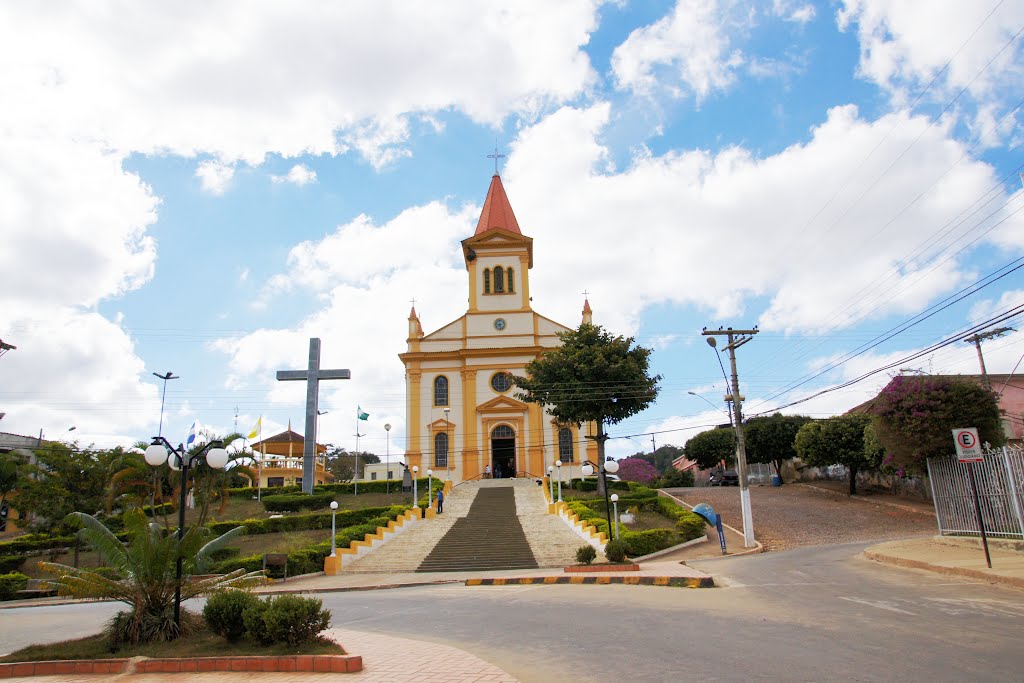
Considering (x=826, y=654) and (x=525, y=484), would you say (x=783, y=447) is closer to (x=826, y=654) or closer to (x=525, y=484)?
(x=525, y=484)

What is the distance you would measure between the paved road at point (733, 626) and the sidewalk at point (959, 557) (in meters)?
0.42

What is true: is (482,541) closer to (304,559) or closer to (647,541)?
(304,559)

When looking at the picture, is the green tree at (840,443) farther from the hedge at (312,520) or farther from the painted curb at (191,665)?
the painted curb at (191,665)

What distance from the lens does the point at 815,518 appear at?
2583 cm

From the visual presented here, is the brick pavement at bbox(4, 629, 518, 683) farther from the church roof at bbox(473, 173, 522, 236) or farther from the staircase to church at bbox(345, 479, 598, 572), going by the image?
the church roof at bbox(473, 173, 522, 236)

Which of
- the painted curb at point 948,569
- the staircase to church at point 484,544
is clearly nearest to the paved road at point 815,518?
the painted curb at point 948,569

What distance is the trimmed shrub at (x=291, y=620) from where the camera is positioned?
740 cm

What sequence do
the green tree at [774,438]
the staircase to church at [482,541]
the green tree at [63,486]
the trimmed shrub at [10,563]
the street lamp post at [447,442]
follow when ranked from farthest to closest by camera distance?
the green tree at [774,438]
the street lamp post at [447,442]
the green tree at [63,486]
the trimmed shrub at [10,563]
the staircase to church at [482,541]

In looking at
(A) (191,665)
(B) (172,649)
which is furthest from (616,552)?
(A) (191,665)

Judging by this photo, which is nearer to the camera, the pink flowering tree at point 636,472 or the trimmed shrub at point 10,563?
the trimmed shrub at point 10,563

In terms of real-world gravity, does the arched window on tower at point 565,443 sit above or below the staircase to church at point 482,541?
above

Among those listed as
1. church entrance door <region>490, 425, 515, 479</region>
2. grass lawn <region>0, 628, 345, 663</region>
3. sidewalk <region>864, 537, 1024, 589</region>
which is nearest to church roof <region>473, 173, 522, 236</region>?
church entrance door <region>490, 425, 515, 479</region>

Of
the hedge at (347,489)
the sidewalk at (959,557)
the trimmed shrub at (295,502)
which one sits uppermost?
the hedge at (347,489)

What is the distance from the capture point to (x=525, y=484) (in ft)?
122
